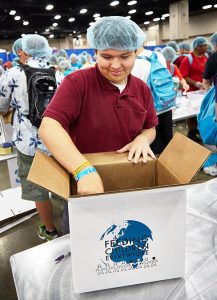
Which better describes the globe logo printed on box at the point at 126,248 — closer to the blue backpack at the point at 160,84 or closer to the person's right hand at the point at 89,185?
the person's right hand at the point at 89,185

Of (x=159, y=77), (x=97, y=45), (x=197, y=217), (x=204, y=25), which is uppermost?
(x=204, y=25)

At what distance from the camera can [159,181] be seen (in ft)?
2.71

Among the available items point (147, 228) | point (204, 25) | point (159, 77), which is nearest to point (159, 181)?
point (147, 228)

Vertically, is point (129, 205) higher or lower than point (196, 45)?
lower

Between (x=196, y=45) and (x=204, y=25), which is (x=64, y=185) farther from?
(x=204, y=25)

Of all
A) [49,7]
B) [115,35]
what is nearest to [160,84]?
[115,35]

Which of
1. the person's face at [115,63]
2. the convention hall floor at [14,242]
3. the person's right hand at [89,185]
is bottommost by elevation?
the convention hall floor at [14,242]

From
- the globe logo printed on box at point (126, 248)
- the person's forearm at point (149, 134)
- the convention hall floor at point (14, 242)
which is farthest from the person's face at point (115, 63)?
the convention hall floor at point (14, 242)

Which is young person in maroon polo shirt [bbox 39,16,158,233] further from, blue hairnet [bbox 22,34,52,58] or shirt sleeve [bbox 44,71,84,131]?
blue hairnet [bbox 22,34,52,58]

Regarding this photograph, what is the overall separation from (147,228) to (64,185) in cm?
21

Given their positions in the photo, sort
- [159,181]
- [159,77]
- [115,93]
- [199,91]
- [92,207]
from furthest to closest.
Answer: [199,91]
[159,77]
[115,93]
[159,181]
[92,207]

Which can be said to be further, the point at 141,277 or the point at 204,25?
the point at 204,25

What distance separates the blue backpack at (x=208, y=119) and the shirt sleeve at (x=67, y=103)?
1.99 m

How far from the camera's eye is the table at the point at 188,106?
2.75 m
